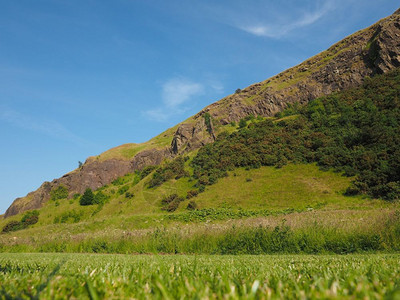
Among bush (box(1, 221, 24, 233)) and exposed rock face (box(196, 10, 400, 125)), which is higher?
exposed rock face (box(196, 10, 400, 125))

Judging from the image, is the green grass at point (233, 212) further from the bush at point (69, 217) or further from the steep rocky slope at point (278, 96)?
the steep rocky slope at point (278, 96)

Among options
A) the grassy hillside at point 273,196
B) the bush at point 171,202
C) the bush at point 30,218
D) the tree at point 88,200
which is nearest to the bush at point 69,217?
the grassy hillside at point 273,196

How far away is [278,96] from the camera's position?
78.8m

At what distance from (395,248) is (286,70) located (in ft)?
332

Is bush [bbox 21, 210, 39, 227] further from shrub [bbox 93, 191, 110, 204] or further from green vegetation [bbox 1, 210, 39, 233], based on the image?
shrub [bbox 93, 191, 110, 204]

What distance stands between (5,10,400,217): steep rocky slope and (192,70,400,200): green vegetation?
11.0 metres

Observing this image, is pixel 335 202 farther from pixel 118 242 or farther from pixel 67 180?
pixel 67 180

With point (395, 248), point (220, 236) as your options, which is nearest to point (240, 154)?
point (220, 236)

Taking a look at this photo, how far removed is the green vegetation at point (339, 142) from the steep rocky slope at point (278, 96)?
11035 mm

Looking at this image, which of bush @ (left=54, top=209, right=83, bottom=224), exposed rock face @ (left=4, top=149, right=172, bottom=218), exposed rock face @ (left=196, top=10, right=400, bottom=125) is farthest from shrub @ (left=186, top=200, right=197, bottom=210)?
exposed rock face @ (left=196, top=10, right=400, bottom=125)

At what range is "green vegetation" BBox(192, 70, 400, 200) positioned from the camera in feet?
99.5

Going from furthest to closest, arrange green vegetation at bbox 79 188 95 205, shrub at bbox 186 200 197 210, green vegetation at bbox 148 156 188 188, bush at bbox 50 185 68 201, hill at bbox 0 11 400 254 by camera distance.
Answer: bush at bbox 50 185 68 201
green vegetation at bbox 79 188 95 205
green vegetation at bbox 148 156 188 188
shrub at bbox 186 200 197 210
hill at bbox 0 11 400 254

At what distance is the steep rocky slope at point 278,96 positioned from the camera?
57572mm

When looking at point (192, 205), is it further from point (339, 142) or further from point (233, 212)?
point (339, 142)
